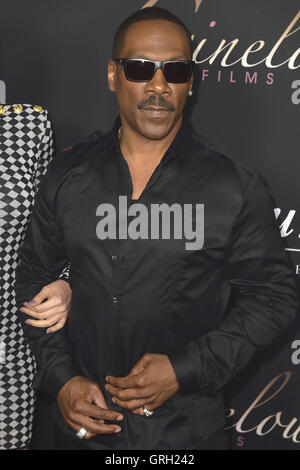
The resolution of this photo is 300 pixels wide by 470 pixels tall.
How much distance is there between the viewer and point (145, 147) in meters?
1.76

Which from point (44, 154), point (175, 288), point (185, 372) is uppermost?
point (44, 154)

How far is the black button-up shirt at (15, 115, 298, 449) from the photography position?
5.46 ft

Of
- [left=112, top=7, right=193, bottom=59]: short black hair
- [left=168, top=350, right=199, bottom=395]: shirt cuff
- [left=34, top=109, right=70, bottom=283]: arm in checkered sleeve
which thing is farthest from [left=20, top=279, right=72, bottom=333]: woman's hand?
[left=112, top=7, right=193, bottom=59]: short black hair

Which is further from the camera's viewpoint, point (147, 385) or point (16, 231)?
point (16, 231)

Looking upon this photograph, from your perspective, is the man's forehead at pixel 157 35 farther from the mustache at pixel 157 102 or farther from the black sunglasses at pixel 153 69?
the mustache at pixel 157 102

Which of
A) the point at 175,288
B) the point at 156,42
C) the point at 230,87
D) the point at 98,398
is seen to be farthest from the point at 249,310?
the point at 230,87

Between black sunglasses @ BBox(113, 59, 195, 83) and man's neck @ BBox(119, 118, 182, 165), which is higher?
black sunglasses @ BBox(113, 59, 195, 83)

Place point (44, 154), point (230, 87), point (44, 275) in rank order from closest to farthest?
point (44, 275)
point (44, 154)
point (230, 87)

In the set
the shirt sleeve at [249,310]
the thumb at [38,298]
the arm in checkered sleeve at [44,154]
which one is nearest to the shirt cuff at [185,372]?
the shirt sleeve at [249,310]

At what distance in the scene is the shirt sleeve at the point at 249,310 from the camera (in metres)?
1.65

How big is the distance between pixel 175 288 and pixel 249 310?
24 centimetres

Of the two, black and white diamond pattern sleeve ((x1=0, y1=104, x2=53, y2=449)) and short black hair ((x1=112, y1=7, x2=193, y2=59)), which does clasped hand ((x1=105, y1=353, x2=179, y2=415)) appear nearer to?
black and white diamond pattern sleeve ((x1=0, y1=104, x2=53, y2=449))

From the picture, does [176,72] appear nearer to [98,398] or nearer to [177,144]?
[177,144]
